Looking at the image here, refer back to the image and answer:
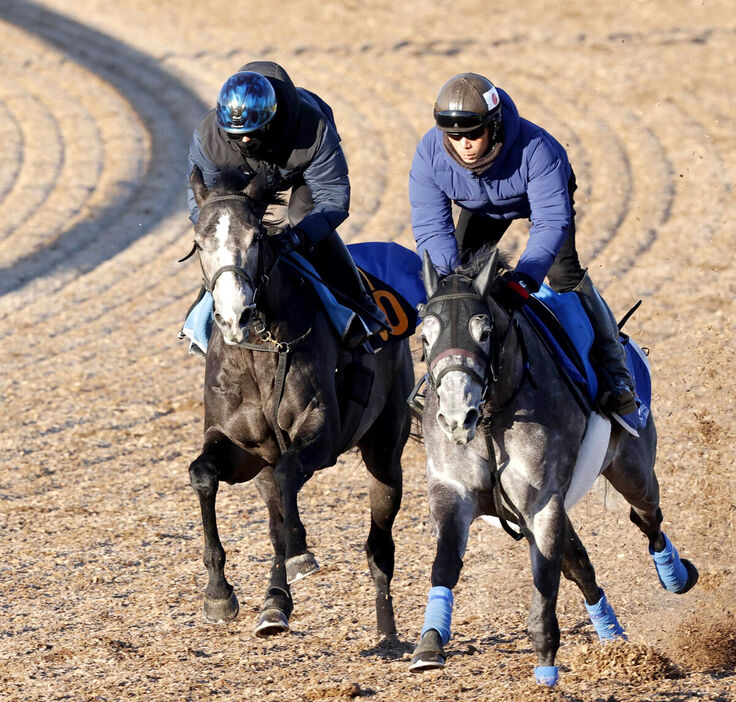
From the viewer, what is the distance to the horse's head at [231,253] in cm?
608

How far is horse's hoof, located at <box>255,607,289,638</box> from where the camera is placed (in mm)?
6164

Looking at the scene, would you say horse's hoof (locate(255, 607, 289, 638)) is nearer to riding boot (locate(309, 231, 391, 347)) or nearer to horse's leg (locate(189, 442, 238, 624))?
horse's leg (locate(189, 442, 238, 624))

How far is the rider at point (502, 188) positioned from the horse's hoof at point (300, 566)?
1.63m

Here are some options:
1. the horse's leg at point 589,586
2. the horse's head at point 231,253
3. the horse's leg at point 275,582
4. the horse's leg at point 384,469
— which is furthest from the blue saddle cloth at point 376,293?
the horse's leg at point 589,586

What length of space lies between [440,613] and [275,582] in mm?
1185

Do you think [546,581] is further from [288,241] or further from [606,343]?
[288,241]

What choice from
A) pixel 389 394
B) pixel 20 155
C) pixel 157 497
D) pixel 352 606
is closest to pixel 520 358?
pixel 389 394

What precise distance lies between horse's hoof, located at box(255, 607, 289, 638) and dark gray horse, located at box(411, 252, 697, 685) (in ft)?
2.89

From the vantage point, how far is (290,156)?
283 inches

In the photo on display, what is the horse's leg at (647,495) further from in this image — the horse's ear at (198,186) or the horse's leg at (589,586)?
the horse's ear at (198,186)

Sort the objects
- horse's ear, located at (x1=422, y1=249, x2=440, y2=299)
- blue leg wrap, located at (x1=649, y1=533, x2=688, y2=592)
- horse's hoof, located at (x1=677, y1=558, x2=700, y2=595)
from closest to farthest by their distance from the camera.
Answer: horse's ear, located at (x1=422, y1=249, x2=440, y2=299), blue leg wrap, located at (x1=649, y1=533, x2=688, y2=592), horse's hoof, located at (x1=677, y1=558, x2=700, y2=595)

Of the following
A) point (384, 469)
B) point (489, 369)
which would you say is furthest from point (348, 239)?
point (489, 369)

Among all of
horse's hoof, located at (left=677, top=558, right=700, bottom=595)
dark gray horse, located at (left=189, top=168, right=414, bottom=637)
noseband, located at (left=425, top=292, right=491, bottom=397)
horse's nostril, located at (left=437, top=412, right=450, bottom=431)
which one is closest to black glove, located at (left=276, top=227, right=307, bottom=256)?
dark gray horse, located at (left=189, top=168, right=414, bottom=637)

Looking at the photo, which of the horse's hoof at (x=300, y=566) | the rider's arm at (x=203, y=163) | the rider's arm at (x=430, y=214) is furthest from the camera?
the rider's arm at (x=203, y=163)
